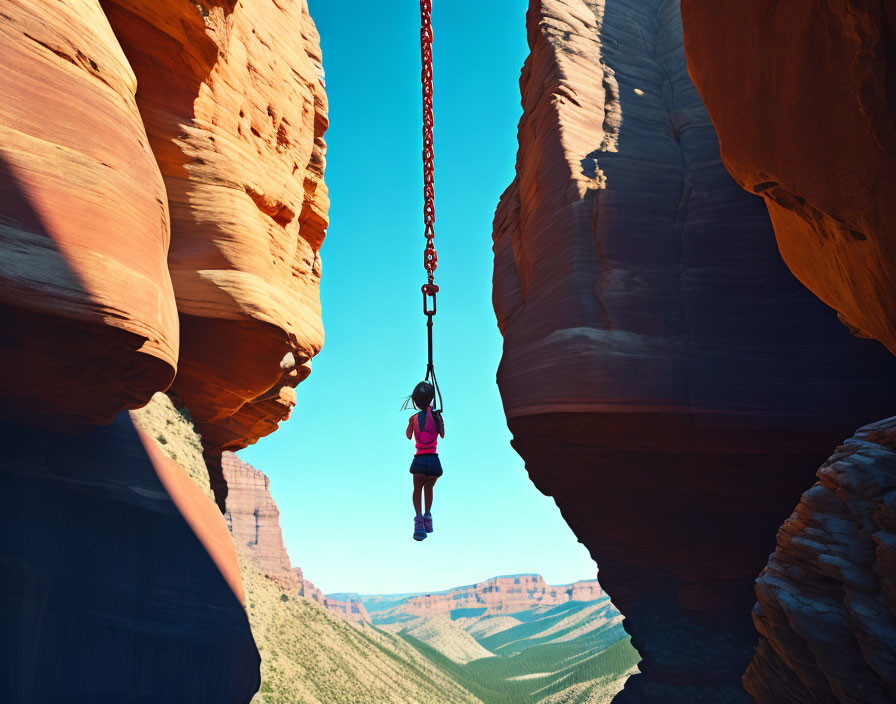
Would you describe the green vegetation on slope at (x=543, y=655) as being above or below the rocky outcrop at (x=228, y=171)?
below

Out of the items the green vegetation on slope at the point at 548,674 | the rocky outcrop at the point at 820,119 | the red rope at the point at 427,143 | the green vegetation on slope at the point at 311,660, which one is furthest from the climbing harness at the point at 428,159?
the green vegetation on slope at the point at 548,674

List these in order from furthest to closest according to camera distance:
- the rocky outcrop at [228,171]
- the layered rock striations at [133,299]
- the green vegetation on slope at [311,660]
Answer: the green vegetation on slope at [311,660] → the rocky outcrop at [228,171] → the layered rock striations at [133,299]

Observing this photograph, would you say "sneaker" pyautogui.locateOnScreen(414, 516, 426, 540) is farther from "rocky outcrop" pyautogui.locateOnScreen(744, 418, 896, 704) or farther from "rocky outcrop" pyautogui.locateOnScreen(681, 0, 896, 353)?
"rocky outcrop" pyautogui.locateOnScreen(681, 0, 896, 353)

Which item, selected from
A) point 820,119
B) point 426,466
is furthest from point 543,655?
point 820,119

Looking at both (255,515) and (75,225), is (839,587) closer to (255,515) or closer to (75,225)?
(75,225)

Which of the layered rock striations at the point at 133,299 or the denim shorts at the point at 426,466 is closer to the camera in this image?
the layered rock striations at the point at 133,299

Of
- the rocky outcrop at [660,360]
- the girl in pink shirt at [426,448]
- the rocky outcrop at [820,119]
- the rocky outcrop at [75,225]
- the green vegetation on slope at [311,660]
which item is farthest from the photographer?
the green vegetation on slope at [311,660]

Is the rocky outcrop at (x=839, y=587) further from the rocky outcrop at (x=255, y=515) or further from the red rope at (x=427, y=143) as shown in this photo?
the rocky outcrop at (x=255, y=515)

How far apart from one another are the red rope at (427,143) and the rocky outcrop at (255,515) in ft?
280

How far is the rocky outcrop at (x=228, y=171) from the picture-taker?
12930 mm

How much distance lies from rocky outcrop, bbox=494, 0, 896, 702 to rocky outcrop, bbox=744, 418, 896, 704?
5783 millimetres

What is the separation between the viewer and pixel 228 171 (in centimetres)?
1448

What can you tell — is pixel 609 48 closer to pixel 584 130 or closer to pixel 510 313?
pixel 584 130

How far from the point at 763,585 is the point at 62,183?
35.5 ft
